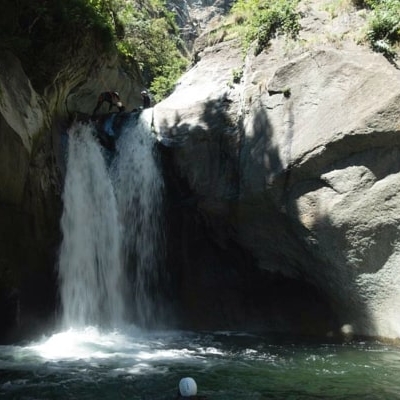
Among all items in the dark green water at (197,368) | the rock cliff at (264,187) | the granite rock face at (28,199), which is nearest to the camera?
the dark green water at (197,368)

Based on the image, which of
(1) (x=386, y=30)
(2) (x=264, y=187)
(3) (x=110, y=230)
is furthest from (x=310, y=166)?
(3) (x=110, y=230)

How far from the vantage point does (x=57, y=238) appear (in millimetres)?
11828

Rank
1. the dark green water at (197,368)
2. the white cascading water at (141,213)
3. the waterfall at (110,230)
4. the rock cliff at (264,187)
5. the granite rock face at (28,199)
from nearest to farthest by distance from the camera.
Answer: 1. the dark green water at (197,368)
2. the granite rock face at (28,199)
3. the rock cliff at (264,187)
4. the waterfall at (110,230)
5. the white cascading water at (141,213)

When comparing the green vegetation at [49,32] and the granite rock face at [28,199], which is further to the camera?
the green vegetation at [49,32]

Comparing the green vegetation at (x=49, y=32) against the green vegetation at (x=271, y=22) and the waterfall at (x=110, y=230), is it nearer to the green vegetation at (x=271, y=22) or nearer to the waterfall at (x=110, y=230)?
the waterfall at (x=110, y=230)

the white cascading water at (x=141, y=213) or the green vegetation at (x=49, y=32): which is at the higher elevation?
the green vegetation at (x=49, y=32)

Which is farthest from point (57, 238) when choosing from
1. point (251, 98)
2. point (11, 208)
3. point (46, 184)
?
point (251, 98)

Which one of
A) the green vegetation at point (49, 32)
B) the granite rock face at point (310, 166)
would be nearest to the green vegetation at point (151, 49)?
the green vegetation at point (49, 32)

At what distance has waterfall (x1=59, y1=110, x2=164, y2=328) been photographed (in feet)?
39.3

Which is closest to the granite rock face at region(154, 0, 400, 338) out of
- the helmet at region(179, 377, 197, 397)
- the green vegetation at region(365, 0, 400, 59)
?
the green vegetation at region(365, 0, 400, 59)

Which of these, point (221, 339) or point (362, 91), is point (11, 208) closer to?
point (221, 339)

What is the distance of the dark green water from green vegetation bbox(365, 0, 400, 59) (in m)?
6.07

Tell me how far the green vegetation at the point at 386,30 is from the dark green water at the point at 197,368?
6.07 meters

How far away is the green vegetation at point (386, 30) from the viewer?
10883 mm
